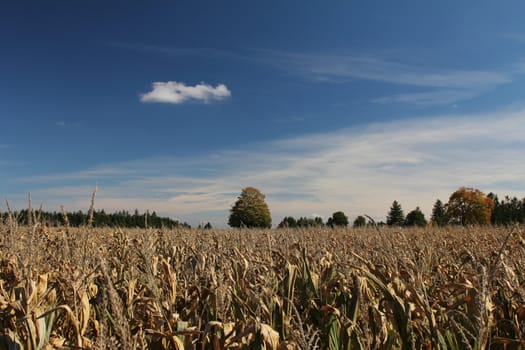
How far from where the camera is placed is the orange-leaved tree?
231 feet

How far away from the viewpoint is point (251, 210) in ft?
204

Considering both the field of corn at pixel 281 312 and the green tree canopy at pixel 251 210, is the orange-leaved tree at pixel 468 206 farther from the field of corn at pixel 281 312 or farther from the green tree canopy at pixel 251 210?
→ the field of corn at pixel 281 312

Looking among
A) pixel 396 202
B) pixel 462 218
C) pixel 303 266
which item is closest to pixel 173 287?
pixel 303 266

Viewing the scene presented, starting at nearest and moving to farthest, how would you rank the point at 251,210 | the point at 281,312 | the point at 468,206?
the point at 281,312 → the point at 251,210 → the point at 468,206

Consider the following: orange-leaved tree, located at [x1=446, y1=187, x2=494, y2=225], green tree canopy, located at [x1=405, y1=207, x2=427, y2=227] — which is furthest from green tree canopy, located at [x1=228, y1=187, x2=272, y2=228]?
orange-leaved tree, located at [x1=446, y1=187, x2=494, y2=225]

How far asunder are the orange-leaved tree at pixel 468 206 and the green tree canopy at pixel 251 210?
3693 centimetres

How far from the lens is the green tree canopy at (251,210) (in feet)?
201

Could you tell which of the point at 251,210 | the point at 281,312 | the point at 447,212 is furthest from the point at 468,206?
the point at 281,312

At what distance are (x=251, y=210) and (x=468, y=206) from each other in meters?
44.2

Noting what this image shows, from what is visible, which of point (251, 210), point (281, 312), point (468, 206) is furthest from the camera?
point (468, 206)

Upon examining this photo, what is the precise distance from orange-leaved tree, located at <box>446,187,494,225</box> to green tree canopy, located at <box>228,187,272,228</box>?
121ft

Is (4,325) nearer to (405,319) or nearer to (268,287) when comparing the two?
(268,287)

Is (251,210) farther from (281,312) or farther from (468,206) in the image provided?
(281,312)

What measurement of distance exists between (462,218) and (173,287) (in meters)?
79.6
